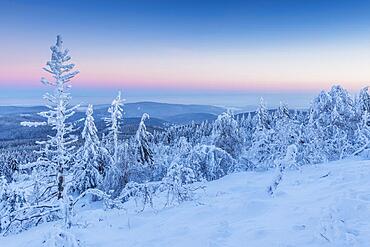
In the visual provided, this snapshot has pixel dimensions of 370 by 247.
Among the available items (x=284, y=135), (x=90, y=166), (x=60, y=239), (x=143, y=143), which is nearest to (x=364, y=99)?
(x=284, y=135)

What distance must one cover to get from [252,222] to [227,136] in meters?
20.9

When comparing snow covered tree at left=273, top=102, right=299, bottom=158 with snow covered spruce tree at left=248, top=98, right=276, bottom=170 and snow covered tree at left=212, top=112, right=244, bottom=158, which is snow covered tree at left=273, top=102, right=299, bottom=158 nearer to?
snow covered spruce tree at left=248, top=98, right=276, bottom=170

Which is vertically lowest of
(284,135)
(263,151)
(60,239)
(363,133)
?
(263,151)

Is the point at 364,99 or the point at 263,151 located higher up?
the point at 364,99

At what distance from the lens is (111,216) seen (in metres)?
9.38

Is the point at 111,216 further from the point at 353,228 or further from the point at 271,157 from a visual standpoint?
the point at 271,157

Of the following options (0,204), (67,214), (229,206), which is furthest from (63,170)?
(229,206)

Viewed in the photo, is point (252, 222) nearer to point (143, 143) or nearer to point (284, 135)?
point (284, 135)

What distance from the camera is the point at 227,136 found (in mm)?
27812

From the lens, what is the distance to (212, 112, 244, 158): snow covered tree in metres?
27.8

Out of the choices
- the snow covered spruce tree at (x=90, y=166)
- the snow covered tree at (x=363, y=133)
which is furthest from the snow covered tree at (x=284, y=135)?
the snow covered spruce tree at (x=90, y=166)

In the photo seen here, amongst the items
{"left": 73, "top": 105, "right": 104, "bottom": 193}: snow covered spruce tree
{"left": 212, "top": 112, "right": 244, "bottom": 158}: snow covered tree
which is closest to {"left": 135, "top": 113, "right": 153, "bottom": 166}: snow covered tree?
{"left": 73, "top": 105, "right": 104, "bottom": 193}: snow covered spruce tree

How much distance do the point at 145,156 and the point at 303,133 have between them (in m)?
12.6

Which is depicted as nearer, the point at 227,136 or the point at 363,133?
the point at 363,133
